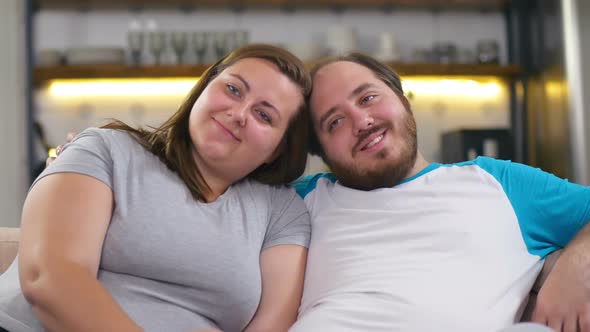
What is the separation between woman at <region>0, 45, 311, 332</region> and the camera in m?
1.01

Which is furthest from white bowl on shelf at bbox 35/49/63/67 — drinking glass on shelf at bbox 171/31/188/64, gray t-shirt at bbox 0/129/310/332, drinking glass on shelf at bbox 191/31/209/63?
gray t-shirt at bbox 0/129/310/332

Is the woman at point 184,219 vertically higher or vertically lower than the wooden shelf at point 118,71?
lower

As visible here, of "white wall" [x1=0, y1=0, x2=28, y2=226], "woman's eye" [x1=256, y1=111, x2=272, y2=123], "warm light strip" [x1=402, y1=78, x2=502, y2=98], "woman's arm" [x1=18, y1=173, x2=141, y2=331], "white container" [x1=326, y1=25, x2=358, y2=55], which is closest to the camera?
"woman's arm" [x1=18, y1=173, x2=141, y2=331]

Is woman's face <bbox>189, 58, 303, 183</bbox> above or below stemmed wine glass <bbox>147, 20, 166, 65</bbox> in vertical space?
below

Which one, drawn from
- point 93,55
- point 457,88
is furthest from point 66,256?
point 457,88

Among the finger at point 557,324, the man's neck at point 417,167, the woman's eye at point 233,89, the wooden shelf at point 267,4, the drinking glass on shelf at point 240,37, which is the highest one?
the wooden shelf at point 267,4

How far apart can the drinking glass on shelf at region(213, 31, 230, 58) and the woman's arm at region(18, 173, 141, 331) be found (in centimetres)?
278

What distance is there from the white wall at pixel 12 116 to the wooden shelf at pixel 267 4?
13.4 inches

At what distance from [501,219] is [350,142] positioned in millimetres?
359

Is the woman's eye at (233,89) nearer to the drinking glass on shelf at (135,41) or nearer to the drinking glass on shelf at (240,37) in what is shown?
the drinking glass on shelf at (240,37)

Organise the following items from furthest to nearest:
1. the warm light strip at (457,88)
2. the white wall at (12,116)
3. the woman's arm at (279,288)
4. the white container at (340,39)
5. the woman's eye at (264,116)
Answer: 1. the warm light strip at (457,88)
2. the white container at (340,39)
3. the white wall at (12,116)
4. the woman's eye at (264,116)
5. the woman's arm at (279,288)

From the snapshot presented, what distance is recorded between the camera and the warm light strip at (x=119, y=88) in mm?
3945

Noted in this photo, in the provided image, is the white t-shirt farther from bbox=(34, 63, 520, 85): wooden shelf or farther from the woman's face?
bbox=(34, 63, 520, 85): wooden shelf

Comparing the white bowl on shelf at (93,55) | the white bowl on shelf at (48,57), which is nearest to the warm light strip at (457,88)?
the white bowl on shelf at (93,55)
